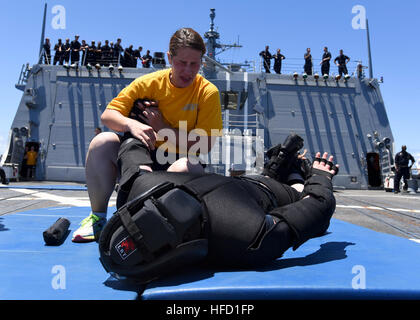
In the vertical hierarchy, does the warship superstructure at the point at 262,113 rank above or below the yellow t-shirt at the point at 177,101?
above

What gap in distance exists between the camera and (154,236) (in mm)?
1120

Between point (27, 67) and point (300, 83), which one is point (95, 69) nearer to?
point (27, 67)

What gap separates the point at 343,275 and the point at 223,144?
1080 cm

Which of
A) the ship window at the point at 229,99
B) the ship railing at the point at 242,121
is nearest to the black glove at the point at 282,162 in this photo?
the ship railing at the point at 242,121

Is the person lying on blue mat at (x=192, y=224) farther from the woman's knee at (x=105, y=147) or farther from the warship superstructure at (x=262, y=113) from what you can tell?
the warship superstructure at (x=262, y=113)

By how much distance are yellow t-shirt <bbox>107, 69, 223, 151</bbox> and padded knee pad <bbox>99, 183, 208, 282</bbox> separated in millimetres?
749

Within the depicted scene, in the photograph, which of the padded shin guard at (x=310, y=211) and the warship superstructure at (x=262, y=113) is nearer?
the padded shin guard at (x=310, y=211)

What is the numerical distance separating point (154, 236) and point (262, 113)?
13543 mm

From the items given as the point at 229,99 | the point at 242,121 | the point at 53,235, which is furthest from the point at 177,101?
the point at 229,99

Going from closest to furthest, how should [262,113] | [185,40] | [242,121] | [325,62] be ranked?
Answer: [185,40], [242,121], [262,113], [325,62]

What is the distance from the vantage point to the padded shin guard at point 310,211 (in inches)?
52.7

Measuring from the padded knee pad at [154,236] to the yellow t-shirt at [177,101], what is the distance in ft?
2.46

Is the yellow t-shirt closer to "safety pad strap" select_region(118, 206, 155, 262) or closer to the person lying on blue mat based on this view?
the person lying on blue mat

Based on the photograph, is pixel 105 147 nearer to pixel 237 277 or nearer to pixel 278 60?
pixel 237 277
